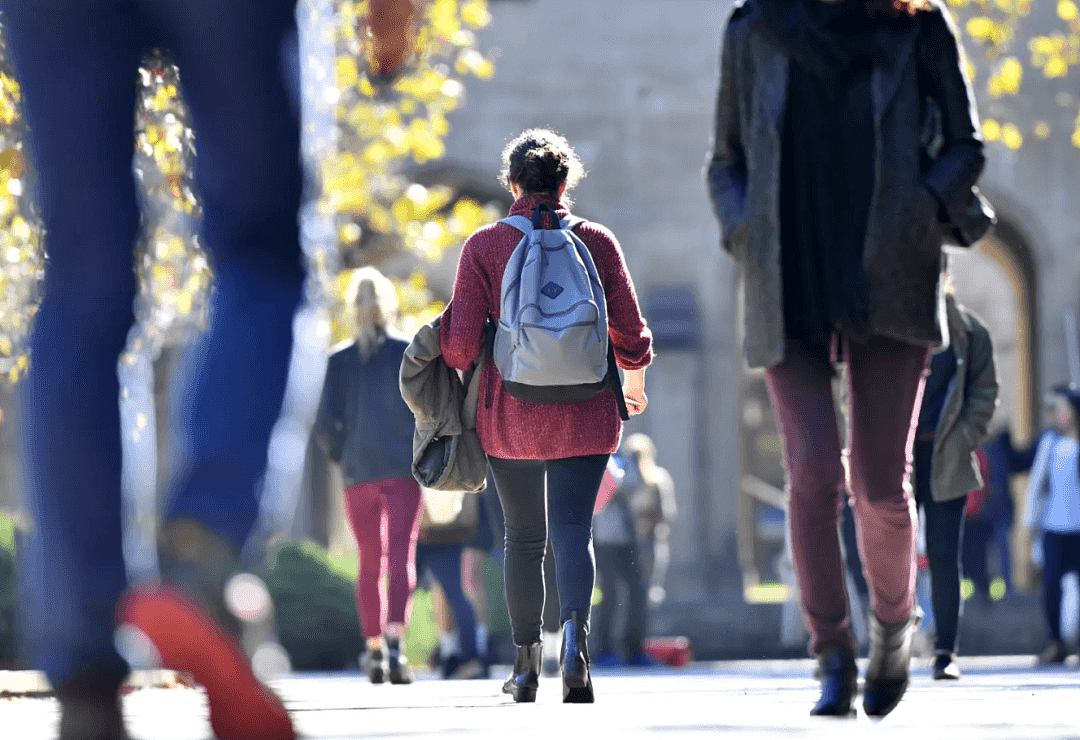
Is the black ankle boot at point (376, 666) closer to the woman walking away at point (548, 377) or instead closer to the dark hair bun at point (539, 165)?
the woman walking away at point (548, 377)

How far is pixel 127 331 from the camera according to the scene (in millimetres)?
3404

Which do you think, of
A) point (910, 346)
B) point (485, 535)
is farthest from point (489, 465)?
Result: point (485, 535)

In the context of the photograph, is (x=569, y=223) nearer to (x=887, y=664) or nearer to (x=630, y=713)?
(x=630, y=713)

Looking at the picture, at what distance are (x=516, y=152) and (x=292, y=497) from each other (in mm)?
3813

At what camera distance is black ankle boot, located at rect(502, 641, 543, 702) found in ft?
22.2

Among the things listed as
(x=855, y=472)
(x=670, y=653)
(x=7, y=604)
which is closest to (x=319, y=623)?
(x=7, y=604)

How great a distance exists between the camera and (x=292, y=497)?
3.10 metres

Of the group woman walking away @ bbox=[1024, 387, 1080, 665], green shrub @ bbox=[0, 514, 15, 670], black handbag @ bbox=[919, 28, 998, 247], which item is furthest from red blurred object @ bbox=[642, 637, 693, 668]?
black handbag @ bbox=[919, 28, 998, 247]

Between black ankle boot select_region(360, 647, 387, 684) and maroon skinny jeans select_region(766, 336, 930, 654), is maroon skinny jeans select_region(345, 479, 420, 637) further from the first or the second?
maroon skinny jeans select_region(766, 336, 930, 654)

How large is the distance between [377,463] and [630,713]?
156 inches

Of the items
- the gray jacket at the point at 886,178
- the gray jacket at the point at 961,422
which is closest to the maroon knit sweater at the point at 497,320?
the gray jacket at the point at 886,178

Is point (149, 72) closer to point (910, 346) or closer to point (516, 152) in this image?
point (910, 346)

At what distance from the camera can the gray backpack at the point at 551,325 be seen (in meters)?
6.24

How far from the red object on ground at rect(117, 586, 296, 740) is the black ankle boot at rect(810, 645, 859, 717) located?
2.16 meters
